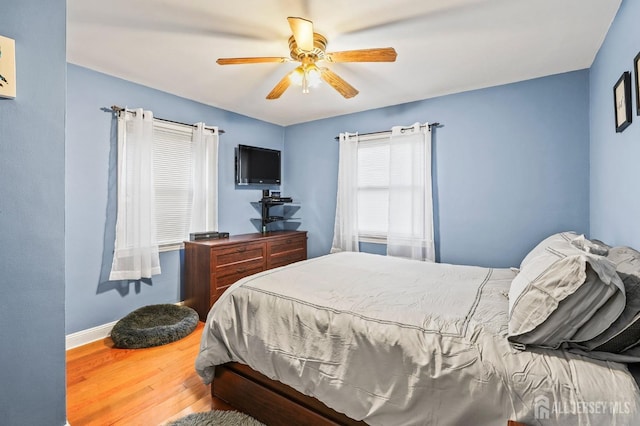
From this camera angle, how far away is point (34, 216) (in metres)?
1.41

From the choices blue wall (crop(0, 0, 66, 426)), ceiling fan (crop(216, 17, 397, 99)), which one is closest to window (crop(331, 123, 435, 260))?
ceiling fan (crop(216, 17, 397, 99))

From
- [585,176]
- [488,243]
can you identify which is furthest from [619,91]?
[488,243]

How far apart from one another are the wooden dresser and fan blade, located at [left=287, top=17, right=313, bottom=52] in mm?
2150

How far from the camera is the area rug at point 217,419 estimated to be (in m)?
1.63

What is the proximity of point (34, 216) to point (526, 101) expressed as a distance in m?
3.92

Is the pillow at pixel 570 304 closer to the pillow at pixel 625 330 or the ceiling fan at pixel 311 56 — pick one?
the pillow at pixel 625 330

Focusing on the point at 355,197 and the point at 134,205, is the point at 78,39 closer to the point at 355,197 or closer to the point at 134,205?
the point at 134,205

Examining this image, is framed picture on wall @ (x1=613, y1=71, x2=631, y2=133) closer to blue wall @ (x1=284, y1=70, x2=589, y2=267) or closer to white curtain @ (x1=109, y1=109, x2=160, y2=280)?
blue wall @ (x1=284, y1=70, x2=589, y2=267)

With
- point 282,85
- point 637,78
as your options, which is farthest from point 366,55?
point 637,78

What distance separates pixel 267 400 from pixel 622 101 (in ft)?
A: 8.90

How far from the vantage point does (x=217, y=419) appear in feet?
5.43

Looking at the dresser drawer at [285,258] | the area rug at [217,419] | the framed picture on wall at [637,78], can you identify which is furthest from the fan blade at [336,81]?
the area rug at [217,419]

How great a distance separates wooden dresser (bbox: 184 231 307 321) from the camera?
3.12m

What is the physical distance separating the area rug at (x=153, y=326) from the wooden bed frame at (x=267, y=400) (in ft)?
3.48
